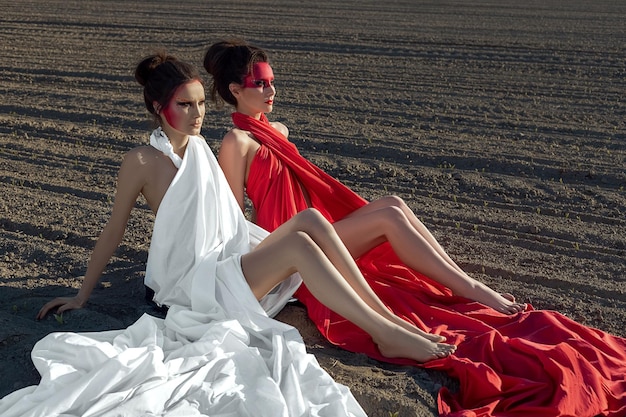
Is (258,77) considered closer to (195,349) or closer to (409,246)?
(409,246)

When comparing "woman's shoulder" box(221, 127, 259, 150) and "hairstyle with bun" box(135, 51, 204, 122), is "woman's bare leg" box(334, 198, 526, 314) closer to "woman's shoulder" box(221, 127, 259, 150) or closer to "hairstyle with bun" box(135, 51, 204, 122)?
"woman's shoulder" box(221, 127, 259, 150)

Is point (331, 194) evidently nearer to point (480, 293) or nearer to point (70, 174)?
point (480, 293)

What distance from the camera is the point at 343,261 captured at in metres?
4.62

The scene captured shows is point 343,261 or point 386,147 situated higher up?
point 343,261

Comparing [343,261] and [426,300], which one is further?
[426,300]

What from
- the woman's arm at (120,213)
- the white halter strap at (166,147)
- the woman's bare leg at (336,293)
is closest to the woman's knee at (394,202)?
the woman's bare leg at (336,293)

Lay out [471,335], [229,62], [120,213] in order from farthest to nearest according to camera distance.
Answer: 1. [229,62]
2. [120,213]
3. [471,335]

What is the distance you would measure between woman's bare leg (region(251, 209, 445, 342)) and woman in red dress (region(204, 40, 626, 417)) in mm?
212

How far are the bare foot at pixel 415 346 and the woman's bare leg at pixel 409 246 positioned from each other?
0.65 metres

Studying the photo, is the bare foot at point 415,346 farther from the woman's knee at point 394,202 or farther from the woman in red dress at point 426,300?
the woman's knee at point 394,202

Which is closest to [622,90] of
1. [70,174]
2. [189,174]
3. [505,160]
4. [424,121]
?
[424,121]

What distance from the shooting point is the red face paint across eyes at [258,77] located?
5.51 m

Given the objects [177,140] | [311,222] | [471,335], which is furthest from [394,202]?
[177,140]

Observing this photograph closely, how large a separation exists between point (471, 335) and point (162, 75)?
2.29 metres
